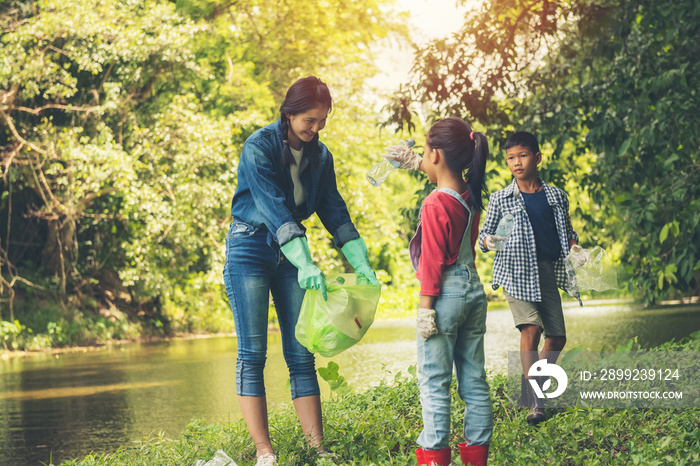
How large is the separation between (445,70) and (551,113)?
1.84 metres

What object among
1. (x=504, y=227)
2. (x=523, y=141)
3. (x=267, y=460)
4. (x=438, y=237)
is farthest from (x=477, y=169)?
(x=267, y=460)

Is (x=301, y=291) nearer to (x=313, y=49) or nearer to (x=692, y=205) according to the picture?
(x=692, y=205)

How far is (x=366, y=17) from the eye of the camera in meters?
21.4

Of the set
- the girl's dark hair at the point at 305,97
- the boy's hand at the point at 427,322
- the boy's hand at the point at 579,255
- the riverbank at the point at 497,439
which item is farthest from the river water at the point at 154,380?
the girl's dark hair at the point at 305,97

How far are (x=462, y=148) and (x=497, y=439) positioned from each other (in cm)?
159

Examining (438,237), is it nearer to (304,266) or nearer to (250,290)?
(304,266)

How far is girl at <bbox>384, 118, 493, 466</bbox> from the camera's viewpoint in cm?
358

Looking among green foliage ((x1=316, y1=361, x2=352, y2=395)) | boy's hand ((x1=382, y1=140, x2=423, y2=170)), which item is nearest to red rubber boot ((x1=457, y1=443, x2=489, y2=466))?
boy's hand ((x1=382, y1=140, x2=423, y2=170))

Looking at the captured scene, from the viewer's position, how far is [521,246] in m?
4.86

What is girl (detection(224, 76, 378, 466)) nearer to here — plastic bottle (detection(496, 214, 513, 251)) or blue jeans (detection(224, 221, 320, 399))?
blue jeans (detection(224, 221, 320, 399))

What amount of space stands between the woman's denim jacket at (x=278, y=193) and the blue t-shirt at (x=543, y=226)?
50.2 inches

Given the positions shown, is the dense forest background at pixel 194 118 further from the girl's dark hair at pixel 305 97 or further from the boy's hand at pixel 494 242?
the girl's dark hair at pixel 305 97

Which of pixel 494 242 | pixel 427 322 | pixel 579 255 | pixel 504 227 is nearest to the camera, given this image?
pixel 427 322

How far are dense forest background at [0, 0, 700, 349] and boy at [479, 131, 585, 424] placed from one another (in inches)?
122
